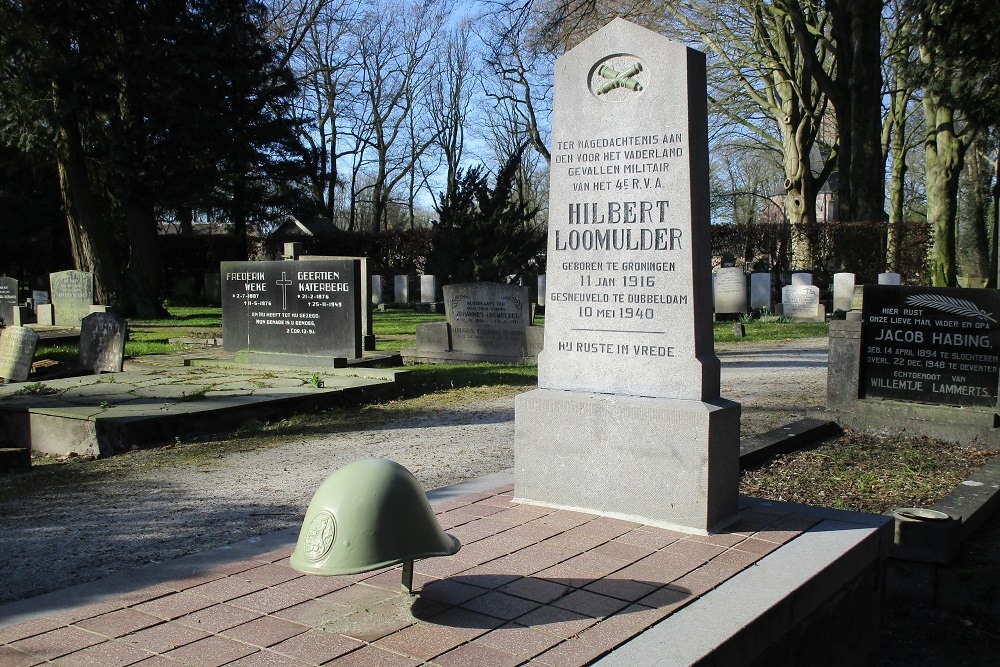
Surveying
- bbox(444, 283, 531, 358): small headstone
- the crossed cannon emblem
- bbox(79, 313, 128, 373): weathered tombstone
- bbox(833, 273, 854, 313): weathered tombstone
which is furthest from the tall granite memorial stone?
bbox(833, 273, 854, 313): weathered tombstone

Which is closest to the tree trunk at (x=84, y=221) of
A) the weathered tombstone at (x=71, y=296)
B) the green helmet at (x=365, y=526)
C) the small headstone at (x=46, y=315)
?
the weathered tombstone at (x=71, y=296)

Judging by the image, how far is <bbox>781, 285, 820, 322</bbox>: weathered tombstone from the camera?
22609 millimetres

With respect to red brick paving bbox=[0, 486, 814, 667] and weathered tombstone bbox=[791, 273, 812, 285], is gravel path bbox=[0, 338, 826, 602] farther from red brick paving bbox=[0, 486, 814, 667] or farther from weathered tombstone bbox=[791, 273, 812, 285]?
weathered tombstone bbox=[791, 273, 812, 285]

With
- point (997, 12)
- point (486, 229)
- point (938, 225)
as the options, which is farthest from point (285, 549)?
point (938, 225)

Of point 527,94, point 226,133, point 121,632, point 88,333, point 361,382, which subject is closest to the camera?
point 121,632

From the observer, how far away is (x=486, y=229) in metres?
20.6

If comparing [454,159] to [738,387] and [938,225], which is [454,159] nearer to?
[938,225]

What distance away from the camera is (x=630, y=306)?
4629 mm

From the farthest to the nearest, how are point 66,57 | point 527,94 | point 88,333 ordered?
point 527,94
point 66,57
point 88,333

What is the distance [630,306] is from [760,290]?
2097 centimetres

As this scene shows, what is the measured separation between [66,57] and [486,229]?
10279mm

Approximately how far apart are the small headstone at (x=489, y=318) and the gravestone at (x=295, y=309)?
292 centimetres

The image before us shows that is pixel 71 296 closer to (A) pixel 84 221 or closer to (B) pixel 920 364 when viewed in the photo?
(A) pixel 84 221

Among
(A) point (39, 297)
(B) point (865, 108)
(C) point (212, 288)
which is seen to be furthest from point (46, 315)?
(B) point (865, 108)
